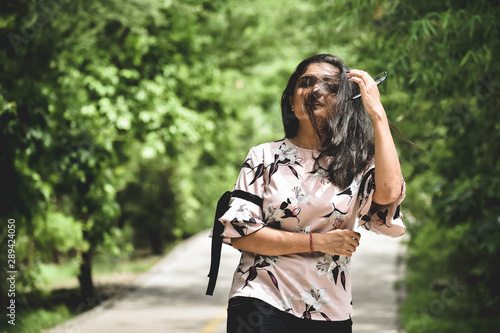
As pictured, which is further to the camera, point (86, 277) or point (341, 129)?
point (86, 277)

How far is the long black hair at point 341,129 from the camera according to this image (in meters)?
2.60

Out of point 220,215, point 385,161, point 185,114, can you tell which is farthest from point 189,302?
point 385,161

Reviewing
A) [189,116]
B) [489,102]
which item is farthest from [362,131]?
[189,116]

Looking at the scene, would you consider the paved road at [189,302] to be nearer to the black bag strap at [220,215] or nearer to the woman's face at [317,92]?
the black bag strap at [220,215]

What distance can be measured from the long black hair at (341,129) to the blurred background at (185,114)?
4.36 feet

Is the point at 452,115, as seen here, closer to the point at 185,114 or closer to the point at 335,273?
the point at 185,114

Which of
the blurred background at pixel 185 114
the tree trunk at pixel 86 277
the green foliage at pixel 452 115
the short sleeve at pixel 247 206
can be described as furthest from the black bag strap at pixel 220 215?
the tree trunk at pixel 86 277

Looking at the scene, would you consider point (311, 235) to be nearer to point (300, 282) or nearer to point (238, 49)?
point (300, 282)

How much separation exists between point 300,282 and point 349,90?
0.79 metres

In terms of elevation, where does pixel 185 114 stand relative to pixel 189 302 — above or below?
above

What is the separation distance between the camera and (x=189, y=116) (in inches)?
365

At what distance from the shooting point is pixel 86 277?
1131cm

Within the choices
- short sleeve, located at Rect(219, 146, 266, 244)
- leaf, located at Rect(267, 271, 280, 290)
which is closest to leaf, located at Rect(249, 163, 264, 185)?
short sleeve, located at Rect(219, 146, 266, 244)

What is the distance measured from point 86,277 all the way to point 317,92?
31.1 ft
